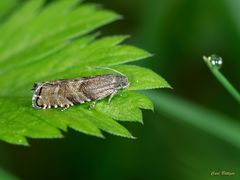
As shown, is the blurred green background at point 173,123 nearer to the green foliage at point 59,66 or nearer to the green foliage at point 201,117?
the green foliage at point 201,117

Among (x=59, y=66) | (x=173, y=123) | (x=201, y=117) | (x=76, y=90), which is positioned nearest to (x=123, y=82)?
(x=76, y=90)

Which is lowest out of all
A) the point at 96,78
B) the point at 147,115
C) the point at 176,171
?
the point at 176,171

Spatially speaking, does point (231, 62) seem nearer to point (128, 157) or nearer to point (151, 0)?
point (151, 0)

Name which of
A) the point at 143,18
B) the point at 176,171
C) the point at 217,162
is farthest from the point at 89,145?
the point at 143,18

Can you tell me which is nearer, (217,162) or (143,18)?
(217,162)

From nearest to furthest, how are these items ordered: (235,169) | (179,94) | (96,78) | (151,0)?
(96,78), (235,169), (179,94), (151,0)

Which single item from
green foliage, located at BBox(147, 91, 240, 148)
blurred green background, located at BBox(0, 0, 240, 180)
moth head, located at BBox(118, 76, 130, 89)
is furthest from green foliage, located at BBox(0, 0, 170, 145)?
green foliage, located at BBox(147, 91, 240, 148)
